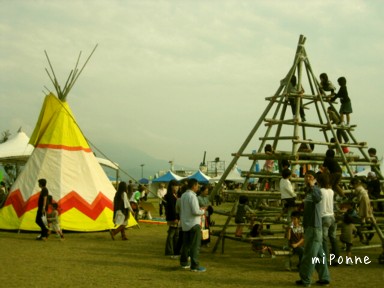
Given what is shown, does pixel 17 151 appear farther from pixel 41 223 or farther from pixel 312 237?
pixel 312 237

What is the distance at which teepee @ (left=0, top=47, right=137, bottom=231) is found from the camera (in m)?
16.0

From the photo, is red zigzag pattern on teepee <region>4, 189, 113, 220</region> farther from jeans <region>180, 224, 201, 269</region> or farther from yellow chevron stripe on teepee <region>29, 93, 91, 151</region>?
jeans <region>180, 224, 201, 269</region>

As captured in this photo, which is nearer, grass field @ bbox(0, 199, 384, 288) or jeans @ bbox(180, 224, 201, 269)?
grass field @ bbox(0, 199, 384, 288)

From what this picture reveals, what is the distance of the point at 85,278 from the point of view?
8773mm

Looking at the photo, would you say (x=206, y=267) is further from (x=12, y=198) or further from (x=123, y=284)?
(x=12, y=198)

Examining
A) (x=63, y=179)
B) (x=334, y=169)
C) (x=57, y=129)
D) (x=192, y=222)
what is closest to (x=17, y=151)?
(x=57, y=129)

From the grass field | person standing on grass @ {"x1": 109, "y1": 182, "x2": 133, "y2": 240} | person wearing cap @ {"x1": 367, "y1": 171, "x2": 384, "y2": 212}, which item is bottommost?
the grass field

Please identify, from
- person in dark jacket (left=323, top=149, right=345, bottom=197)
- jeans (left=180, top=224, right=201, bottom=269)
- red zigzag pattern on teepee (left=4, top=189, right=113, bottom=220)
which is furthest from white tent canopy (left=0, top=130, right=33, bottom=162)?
person in dark jacket (left=323, top=149, right=345, bottom=197)

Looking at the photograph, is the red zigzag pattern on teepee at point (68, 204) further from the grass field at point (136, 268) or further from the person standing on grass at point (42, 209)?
the grass field at point (136, 268)

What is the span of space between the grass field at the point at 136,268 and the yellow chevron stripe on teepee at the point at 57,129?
4.10 metres

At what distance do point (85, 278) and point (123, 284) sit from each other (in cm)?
90

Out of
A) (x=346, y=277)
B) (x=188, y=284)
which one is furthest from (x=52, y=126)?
(x=346, y=277)

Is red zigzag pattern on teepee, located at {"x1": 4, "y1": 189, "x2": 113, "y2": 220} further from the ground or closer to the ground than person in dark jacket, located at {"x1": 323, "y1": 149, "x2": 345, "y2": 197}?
closer to the ground

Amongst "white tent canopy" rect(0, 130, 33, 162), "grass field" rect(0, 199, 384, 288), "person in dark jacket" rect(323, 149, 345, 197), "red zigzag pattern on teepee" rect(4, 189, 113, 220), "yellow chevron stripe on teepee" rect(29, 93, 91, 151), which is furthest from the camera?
"white tent canopy" rect(0, 130, 33, 162)
